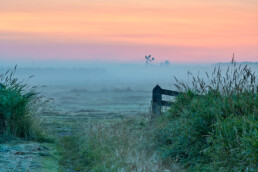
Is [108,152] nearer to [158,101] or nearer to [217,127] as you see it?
[217,127]

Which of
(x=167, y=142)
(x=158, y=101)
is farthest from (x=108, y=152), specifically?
(x=158, y=101)

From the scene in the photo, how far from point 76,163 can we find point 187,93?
12.0 feet

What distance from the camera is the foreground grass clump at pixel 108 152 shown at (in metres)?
7.49

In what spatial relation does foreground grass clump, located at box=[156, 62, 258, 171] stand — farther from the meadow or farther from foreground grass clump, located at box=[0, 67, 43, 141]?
foreground grass clump, located at box=[0, 67, 43, 141]

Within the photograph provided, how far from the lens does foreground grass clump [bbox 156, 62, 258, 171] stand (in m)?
6.89

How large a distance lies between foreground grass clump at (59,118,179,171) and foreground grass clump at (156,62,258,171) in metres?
0.56

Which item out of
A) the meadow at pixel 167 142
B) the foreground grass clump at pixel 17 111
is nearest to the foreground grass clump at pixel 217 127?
the meadow at pixel 167 142

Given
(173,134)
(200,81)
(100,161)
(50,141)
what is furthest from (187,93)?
(50,141)

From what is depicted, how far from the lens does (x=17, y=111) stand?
1057cm

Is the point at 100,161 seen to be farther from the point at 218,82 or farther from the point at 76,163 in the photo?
the point at 218,82

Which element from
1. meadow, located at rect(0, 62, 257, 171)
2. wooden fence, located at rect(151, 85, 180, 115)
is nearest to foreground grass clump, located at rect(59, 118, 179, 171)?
meadow, located at rect(0, 62, 257, 171)

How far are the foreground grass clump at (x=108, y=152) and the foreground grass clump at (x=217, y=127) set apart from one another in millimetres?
558

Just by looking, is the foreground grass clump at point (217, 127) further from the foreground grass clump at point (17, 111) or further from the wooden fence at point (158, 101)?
the foreground grass clump at point (17, 111)

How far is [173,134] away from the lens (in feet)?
29.5
